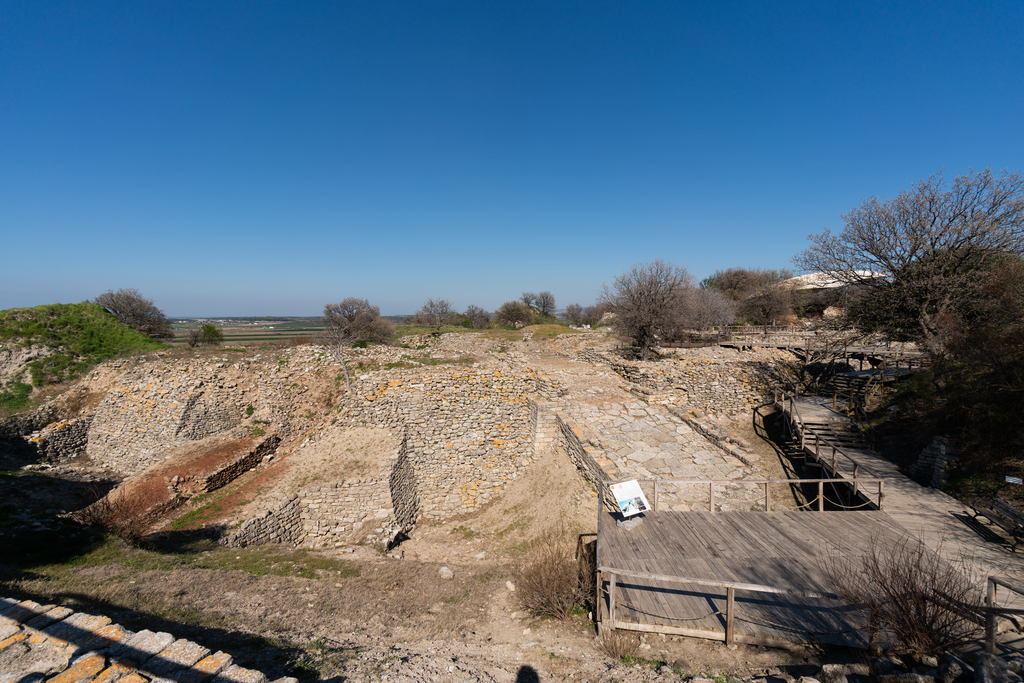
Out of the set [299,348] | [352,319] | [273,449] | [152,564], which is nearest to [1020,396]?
[152,564]

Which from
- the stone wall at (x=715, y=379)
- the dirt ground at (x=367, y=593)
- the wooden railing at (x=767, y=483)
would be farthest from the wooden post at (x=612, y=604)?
the stone wall at (x=715, y=379)

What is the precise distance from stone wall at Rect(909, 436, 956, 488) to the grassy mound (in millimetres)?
32418

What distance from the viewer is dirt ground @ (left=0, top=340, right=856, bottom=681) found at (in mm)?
4527

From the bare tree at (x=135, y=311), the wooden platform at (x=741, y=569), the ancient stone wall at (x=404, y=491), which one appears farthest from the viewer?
the bare tree at (x=135, y=311)

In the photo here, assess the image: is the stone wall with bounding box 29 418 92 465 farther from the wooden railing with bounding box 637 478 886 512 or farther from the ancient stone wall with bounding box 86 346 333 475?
the wooden railing with bounding box 637 478 886 512

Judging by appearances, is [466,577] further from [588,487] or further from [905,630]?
[905,630]

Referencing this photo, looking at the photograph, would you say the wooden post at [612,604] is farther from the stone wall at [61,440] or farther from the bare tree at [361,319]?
the bare tree at [361,319]

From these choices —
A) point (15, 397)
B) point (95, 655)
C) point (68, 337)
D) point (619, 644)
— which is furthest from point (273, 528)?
point (68, 337)

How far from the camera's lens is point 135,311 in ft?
92.8

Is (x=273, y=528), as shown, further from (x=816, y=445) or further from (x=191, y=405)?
(x=816, y=445)

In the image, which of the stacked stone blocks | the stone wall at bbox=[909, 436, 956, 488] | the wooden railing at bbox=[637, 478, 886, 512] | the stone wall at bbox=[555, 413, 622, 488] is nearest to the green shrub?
the stacked stone blocks

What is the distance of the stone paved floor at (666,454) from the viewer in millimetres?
8555

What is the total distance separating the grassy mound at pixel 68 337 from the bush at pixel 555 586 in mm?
24560

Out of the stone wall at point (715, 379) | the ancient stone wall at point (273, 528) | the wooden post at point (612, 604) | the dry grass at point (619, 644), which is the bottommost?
the ancient stone wall at point (273, 528)
